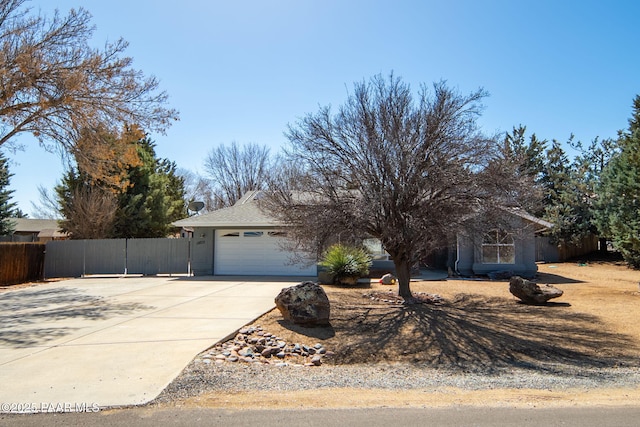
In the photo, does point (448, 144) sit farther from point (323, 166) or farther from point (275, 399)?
point (275, 399)

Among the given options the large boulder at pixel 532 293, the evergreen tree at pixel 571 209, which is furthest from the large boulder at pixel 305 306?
the evergreen tree at pixel 571 209

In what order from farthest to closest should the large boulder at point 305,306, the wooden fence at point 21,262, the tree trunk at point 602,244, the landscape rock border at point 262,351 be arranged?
1. the tree trunk at point 602,244
2. the wooden fence at point 21,262
3. the large boulder at point 305,306
4. the landscape rock border at point 262,351

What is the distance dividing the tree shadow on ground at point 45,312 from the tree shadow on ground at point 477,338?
5.45 meters

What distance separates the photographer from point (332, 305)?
12812 millimetres

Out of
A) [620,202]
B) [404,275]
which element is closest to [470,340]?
[404,275]

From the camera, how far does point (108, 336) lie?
8250 millimetres

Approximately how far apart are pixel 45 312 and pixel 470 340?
401 inches

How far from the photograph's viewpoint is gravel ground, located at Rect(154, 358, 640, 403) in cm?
581

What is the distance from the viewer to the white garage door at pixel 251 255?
66.1 feet

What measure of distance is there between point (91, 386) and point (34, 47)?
12304mm

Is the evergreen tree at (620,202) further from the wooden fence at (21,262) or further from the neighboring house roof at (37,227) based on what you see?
the neighboring house roof at (37,227)

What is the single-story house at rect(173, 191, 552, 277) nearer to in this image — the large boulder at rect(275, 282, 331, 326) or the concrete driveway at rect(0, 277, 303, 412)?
the concrete driveway at rect(0, 277, 303, 412)

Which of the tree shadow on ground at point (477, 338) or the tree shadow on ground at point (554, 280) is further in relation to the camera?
the tree shadow on ground at point (554, 280)

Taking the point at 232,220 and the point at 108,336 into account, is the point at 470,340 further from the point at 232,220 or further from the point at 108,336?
the point at 232,220
